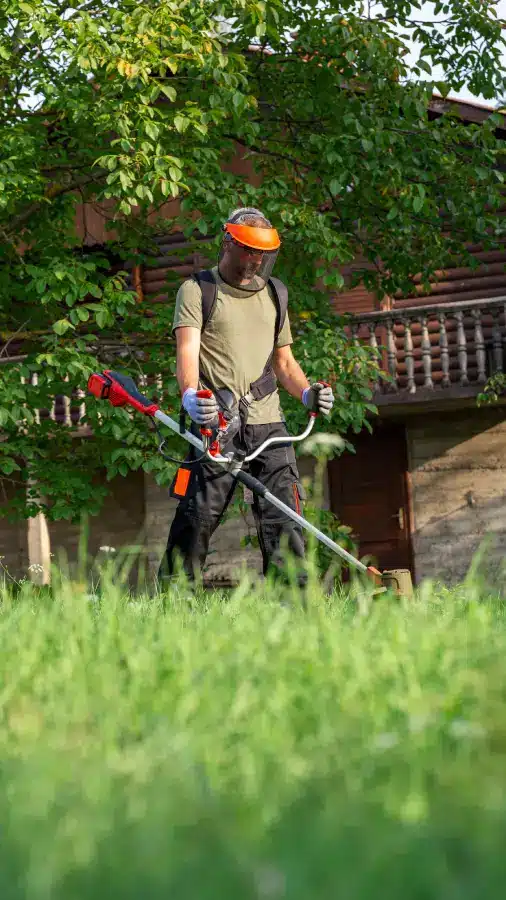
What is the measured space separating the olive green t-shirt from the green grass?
2082mm

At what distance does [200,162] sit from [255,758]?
844 centimetres

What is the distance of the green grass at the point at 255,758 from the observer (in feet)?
5.57

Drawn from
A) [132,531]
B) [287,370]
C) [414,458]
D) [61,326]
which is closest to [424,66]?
[61,326]

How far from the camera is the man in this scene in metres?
5.73

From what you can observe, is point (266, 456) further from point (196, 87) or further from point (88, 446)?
point (88, 446)

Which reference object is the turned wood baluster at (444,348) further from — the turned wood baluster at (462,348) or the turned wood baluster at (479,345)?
the turned wood baluster at (479,345)

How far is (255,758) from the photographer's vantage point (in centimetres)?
233

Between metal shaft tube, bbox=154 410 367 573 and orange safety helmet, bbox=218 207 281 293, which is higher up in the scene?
orange safety helmet, bbox=218 207 281 293

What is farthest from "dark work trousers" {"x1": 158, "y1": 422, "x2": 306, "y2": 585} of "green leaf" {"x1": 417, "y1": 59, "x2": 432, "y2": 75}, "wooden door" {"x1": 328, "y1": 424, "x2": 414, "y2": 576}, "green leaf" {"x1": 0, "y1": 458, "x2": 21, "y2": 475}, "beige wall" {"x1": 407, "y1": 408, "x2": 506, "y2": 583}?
"wooden door" {"x1": 328, "y1": 424, "x2": 414, "y2": 576}

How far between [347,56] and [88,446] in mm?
4521

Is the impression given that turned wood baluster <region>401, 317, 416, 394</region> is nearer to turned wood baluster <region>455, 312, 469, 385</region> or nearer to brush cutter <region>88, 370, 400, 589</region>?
turned wood baluster <region>455, 312, 469, 385</region>

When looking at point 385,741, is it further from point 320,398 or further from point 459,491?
point 459,491

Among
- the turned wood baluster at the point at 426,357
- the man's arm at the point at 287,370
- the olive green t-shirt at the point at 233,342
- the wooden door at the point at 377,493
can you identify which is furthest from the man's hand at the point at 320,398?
the wooden door at the point at 377,493

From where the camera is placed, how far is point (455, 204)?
1179 centimetres
